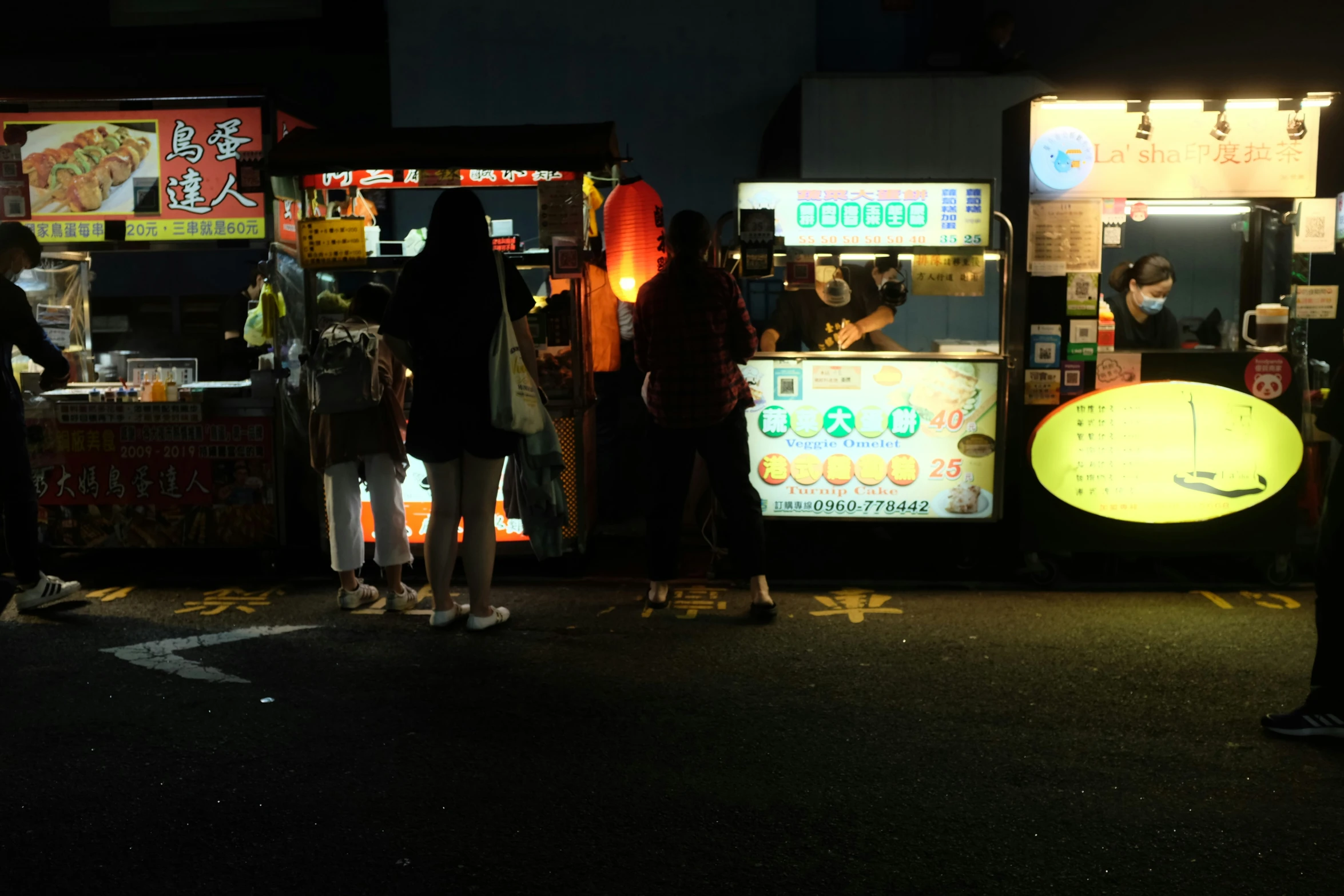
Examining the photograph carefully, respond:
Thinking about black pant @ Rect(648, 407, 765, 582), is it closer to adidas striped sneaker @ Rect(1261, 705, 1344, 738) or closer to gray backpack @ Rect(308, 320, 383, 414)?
gray backpack @ Rect(308, 320, 383, 414)

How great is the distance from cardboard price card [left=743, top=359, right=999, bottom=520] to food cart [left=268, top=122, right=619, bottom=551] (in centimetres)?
106

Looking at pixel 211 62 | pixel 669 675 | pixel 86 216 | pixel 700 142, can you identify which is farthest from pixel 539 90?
pixel 669 675

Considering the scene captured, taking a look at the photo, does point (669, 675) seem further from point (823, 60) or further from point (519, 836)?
point (823, 60)

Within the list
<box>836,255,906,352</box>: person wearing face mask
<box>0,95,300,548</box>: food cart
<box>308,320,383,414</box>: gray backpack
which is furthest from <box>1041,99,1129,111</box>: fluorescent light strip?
<box>0,95,300,548</box>: food cart

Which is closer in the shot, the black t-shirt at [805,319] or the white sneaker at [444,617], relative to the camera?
the white sneaker at [444,617]

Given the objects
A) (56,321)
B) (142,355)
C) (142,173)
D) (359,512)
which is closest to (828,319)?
(359,512)

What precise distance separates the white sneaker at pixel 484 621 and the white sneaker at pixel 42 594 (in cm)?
228

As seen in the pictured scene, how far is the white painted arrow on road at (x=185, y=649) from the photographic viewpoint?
466 cm

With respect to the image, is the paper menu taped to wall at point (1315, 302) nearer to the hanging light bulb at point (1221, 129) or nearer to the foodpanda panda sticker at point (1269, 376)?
the foodpanda panda sticker at point (1269, 376)

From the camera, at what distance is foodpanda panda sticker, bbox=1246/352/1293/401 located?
5910 mm

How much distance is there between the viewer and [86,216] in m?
7.23

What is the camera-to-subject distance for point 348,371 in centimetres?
548

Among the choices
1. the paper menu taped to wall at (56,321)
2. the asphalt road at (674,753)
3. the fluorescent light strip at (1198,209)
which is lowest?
the asphalt road at (674,753)

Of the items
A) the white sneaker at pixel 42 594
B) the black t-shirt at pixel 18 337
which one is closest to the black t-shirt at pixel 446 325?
the black t-shirt at pixel 18 337
